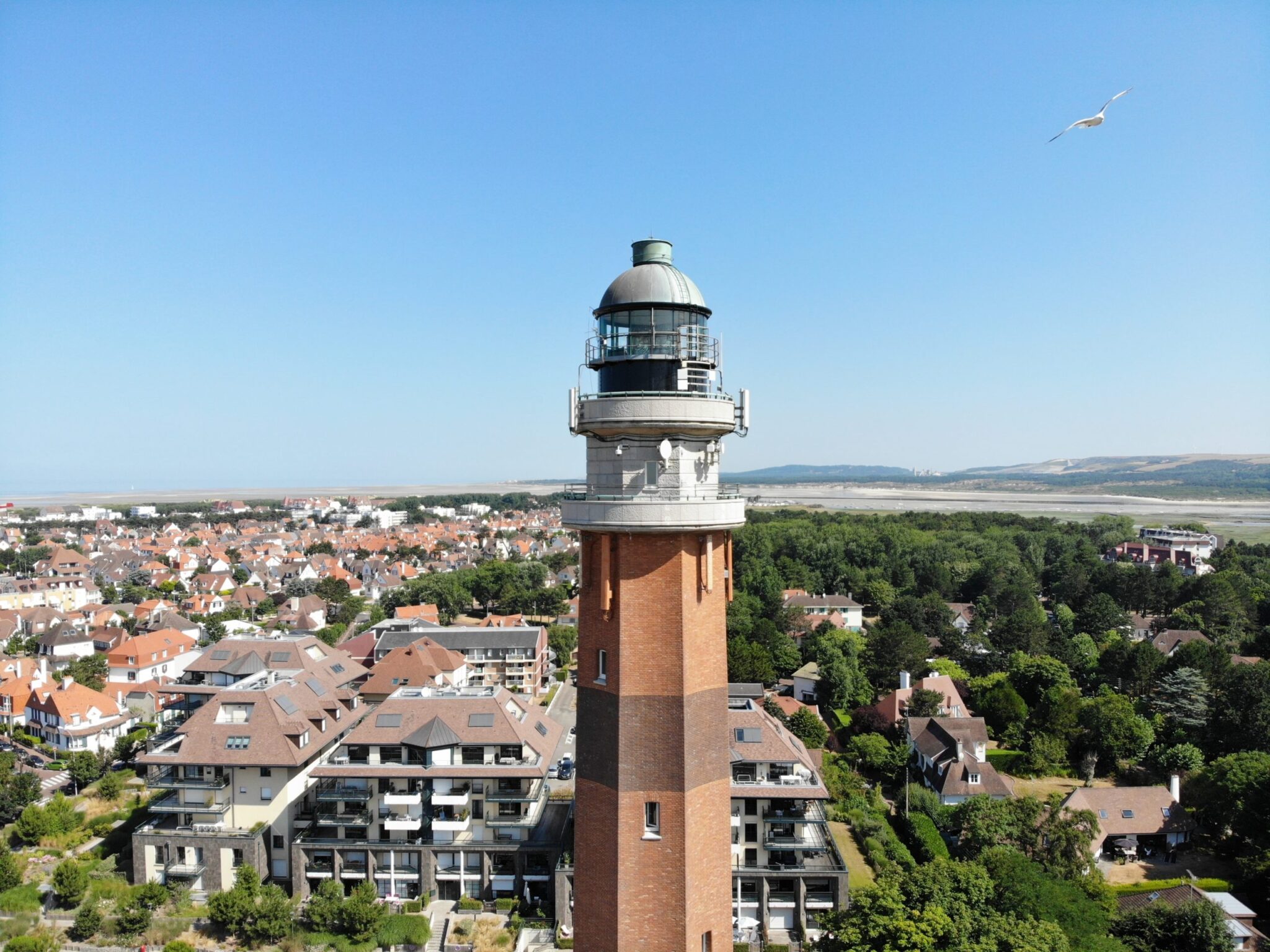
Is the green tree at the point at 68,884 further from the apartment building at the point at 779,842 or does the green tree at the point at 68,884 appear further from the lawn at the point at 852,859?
the lawn at the point at 852,859

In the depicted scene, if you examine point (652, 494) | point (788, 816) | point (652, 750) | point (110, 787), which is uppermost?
point (652, 494)

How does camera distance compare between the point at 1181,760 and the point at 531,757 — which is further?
the point at 1181,760

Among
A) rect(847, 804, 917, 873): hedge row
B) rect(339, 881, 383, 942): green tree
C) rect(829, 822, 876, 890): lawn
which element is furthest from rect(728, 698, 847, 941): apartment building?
rect(339, 881, 383, 942): green tree

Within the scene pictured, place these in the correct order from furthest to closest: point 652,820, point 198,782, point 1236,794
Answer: point 1236,794, point 198,782, point 652,820

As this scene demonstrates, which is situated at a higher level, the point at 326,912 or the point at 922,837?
the point at 326,912

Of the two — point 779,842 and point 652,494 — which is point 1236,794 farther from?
point 652,494

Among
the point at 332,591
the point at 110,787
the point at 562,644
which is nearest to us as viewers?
the point at 110,787

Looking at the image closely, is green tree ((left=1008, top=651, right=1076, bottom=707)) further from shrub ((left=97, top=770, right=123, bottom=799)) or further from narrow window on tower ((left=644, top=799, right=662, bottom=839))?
shrub ((left=97, top=770, right=123, bottom=799))

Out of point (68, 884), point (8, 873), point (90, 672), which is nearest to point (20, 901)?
point (8, 873)
